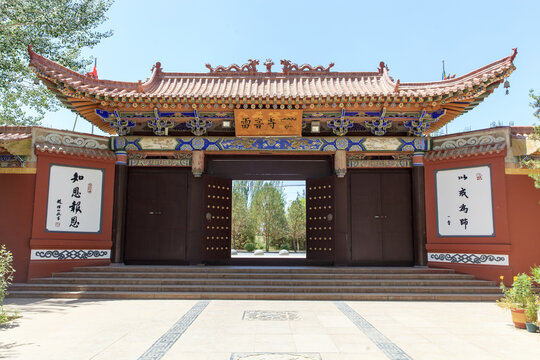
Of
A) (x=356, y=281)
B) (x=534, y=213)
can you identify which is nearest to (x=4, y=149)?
(x=356, y=281)

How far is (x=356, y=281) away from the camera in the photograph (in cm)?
823

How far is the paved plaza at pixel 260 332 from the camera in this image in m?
4.07

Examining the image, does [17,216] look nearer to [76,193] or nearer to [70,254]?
[76,193]

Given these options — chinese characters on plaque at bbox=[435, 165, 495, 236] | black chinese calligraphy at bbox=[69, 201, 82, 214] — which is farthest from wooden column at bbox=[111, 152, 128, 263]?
chinese characters on plaque at bbox=[435, 165, 495, 236]

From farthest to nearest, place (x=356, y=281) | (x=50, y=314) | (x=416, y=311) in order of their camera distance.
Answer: (x=356, y=281), (x=416, y=311), (x=50, y=314)

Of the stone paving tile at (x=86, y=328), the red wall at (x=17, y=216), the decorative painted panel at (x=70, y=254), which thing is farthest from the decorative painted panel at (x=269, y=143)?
the stone paving tile at (x=86, y=328)

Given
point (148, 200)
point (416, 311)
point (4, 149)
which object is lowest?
point (416, 311)

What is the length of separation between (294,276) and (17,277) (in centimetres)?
589

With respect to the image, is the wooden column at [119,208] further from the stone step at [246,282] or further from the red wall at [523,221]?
the red wall at [523,221]

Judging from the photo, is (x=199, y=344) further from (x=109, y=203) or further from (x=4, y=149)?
(x=4, y=149)

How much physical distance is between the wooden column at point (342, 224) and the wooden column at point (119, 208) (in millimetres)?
5208

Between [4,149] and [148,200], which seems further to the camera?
[148,200]

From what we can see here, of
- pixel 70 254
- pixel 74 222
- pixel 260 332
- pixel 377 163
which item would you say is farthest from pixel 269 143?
pixel 260 332

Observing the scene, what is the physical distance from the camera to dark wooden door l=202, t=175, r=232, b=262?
9.98m
